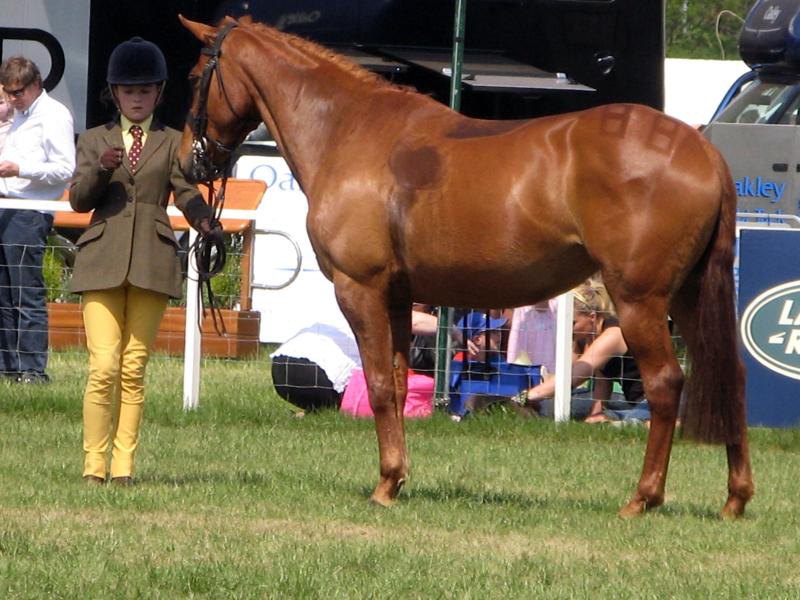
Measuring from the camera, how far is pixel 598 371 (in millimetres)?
10352

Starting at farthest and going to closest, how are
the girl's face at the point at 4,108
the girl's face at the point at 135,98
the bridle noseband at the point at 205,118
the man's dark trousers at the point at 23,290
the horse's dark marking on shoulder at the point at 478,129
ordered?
the girl's face at the point at 4,108 < the man's dark trousers at the point at 23,290 < the bridle noseband at the point at 205,118 < the girl's face at the point at 135,98 < the horse's dark marking on shoulder at the point at 478,129

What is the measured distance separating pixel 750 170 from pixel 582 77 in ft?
8.52

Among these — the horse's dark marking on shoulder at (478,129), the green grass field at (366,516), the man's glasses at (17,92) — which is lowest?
the green grass field at (366,516)

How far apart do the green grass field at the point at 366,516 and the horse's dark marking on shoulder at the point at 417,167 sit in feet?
4.79

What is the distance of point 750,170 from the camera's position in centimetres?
1527

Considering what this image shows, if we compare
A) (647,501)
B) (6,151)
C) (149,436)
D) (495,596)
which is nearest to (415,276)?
(647,501)

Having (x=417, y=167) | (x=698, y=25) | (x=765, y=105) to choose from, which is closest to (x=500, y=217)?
(x=417, y=167)

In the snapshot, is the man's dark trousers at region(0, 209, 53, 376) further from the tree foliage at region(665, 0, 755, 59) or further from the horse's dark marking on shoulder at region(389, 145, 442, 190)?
the tree foliage at region(665, 0, 755, 59)

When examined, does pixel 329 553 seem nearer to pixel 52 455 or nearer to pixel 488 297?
pixel 488 297

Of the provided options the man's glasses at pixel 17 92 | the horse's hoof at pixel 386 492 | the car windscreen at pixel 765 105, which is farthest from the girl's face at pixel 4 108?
the car windscreen at pixel 765 105

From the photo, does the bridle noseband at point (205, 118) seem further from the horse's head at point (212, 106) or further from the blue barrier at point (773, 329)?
the blue barrier at point (773, 329)

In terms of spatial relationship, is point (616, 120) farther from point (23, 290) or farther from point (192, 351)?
point (23, 290)

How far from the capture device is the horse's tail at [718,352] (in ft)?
21.8

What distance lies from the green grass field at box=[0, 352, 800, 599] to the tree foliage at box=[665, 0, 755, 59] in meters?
32.0
